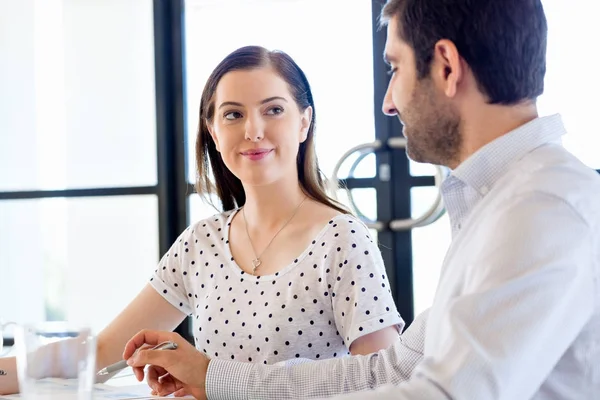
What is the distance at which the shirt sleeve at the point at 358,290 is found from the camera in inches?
64.5

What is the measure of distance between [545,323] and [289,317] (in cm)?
87

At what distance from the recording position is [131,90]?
3.15m

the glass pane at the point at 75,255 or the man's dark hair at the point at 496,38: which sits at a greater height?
the man's dark hair at the point at 496,38

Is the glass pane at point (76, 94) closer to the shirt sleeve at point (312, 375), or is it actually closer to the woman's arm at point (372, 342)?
the woman's arm at point (372, 342)

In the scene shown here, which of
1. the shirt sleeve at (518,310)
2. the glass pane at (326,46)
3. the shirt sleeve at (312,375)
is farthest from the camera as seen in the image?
the glass pane at (326,46)

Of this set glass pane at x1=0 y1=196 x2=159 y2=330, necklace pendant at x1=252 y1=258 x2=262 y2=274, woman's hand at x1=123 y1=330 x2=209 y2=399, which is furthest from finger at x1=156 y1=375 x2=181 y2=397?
glass pane at x1=0 y1=196 x2=159 y2=330

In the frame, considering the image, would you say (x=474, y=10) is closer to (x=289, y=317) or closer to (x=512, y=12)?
(x=512, y=12)

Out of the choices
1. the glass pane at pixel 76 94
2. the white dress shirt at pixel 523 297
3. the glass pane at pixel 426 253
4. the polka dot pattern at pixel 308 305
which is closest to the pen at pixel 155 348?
the polka dot pattern at pixel 308 305

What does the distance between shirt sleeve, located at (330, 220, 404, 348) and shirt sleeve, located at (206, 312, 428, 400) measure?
0.26 m

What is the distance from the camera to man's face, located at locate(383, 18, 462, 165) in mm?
1178

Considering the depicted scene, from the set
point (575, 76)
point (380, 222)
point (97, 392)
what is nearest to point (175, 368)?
point (97, 392)

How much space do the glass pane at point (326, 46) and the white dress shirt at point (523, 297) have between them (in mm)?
1735

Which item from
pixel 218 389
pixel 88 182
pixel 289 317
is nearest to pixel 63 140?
pixel 88 182

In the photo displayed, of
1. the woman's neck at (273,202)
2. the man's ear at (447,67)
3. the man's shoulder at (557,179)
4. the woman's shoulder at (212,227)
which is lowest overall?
the woman's shoulder at (212,227)
